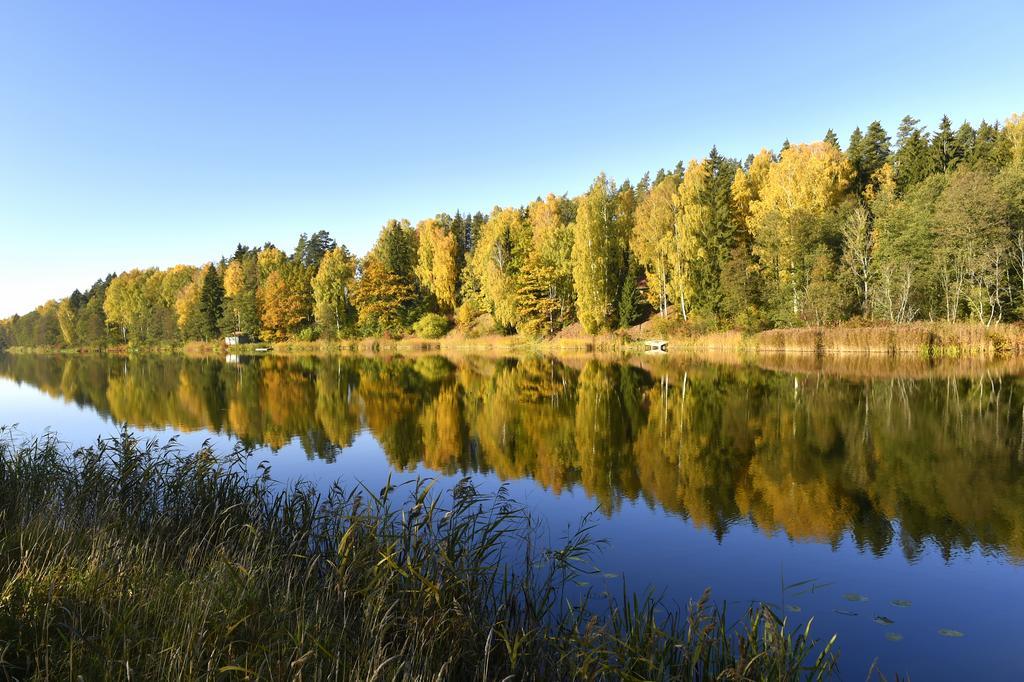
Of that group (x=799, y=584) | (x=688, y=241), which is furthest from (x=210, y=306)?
(x=799, y=584)

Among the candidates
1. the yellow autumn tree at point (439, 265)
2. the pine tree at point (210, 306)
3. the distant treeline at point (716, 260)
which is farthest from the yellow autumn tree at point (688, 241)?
the pine tree at point (210, 306)

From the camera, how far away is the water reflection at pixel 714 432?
29.8ft

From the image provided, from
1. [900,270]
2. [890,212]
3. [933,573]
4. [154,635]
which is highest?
[890,212]

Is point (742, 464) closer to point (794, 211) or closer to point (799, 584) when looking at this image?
point (799, 584)

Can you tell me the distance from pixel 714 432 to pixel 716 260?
120 feet

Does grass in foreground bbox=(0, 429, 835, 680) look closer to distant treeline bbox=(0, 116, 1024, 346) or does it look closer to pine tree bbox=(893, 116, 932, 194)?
distant treeline bbox=(0, 116, 1024, 346)

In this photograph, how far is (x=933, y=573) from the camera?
673 centimetres

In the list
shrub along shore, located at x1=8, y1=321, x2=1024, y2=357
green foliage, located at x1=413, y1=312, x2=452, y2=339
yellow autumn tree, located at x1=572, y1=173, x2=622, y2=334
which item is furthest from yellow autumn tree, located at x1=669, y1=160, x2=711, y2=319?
green foliage, located at x1=413, y1=312, x2=452, y2=339

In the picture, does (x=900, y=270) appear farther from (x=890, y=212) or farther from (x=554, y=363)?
(x=554, y=363)

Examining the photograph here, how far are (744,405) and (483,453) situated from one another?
10.2m

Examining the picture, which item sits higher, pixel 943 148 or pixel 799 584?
pixel 943 148

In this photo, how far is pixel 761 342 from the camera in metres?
42.4

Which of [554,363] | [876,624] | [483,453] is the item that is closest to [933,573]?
[876,624]

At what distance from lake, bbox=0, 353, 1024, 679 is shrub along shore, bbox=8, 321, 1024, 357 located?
6798 mm
